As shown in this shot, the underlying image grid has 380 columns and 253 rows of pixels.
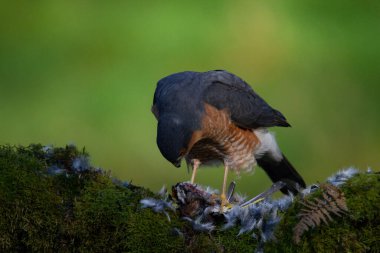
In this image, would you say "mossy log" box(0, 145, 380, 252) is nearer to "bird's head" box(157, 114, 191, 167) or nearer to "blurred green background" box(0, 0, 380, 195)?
"bird's head" box(157, 114, 191, 167)

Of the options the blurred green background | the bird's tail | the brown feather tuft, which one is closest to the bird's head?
the bird's tail

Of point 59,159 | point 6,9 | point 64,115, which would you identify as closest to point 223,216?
point 59,159

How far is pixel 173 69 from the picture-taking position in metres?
9.74

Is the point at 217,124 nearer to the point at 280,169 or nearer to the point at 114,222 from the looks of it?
the point at 280,169

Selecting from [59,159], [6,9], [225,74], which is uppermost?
[6,9]

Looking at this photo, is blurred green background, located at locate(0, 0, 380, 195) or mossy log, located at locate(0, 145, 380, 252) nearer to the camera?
mossy log, located at locate(0, 145, 380, 252)

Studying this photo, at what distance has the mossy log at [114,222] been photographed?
10.6 ft

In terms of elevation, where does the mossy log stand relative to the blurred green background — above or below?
below

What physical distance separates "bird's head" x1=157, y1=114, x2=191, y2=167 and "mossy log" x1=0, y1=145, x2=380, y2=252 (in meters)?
2.11

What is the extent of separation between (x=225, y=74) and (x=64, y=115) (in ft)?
9.26

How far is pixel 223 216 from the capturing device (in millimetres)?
3436

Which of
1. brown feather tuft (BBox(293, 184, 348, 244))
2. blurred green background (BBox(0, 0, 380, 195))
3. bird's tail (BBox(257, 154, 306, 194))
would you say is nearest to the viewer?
brown feather tuft (BBox(293, 184, 348, 244))

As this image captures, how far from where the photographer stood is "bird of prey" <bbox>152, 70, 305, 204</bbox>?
5.98 m

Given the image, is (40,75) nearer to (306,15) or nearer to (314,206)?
(306,15)
